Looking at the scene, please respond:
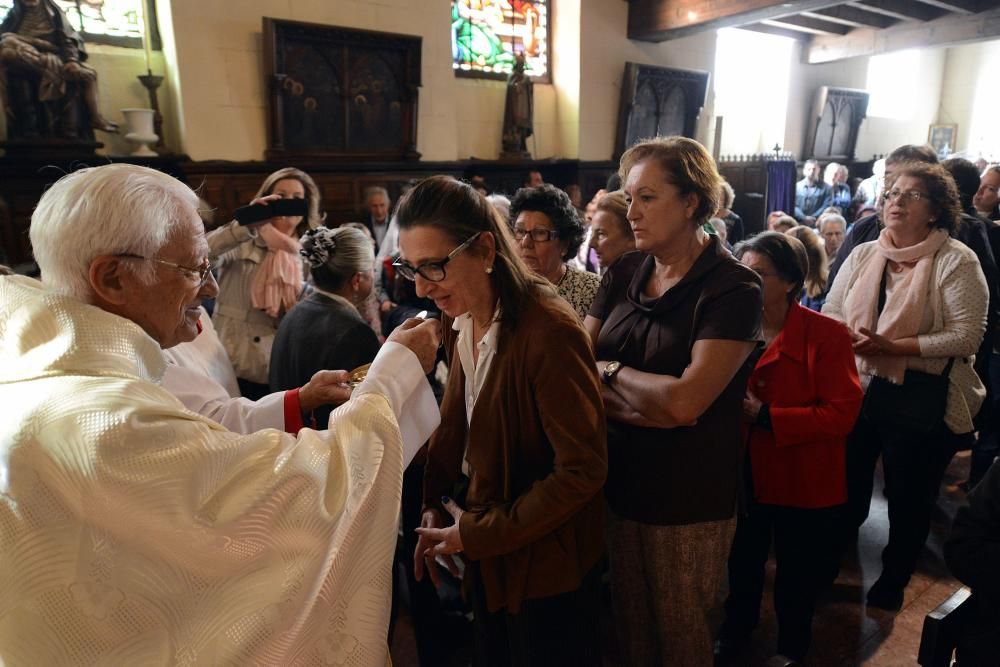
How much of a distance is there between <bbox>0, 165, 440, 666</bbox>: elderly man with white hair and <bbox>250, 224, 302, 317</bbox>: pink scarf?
1.75 m

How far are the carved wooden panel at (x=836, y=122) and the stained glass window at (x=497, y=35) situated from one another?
5.59 m

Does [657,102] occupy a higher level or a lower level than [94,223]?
higher

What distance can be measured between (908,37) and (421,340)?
10803 millimetres

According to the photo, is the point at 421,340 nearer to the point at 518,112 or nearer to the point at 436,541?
the point at 436,541

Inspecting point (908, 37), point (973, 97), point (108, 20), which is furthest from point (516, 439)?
point (973, 97)

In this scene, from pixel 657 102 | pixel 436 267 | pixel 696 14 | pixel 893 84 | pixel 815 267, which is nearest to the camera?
pixel 436 267

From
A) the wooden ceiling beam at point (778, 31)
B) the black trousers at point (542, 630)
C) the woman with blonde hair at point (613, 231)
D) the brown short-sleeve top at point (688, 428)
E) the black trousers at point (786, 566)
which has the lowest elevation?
the black trousers at point (786, 566)

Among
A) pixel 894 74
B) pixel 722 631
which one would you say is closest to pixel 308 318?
pixel 722 631

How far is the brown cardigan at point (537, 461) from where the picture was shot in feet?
4.36

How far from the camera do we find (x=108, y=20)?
5.29m

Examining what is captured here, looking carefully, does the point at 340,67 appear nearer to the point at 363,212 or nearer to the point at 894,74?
the point at 363,212

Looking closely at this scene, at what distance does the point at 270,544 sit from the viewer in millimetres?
1050

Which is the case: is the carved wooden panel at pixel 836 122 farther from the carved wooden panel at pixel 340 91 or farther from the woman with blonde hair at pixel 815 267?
the woman with blonde hair at pixel 815 267

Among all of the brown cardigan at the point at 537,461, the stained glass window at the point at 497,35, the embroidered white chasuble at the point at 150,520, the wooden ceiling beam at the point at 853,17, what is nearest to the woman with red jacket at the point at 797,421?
the brown cardigan at the point at 537,461
